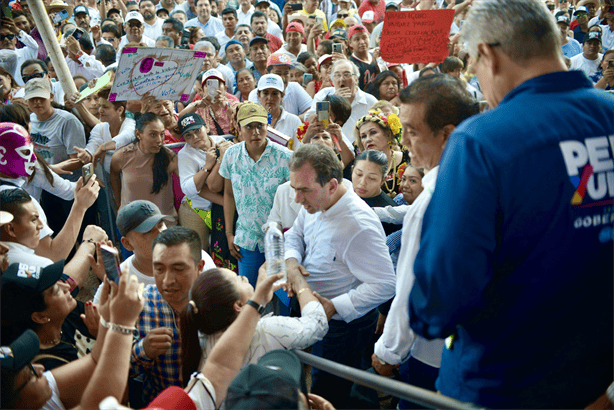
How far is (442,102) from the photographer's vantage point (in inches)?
69.7

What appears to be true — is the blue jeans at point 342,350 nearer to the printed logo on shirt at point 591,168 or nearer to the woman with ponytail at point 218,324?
the woman with ponytail at point 218,324

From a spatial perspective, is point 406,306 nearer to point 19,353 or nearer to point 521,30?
point 521,30

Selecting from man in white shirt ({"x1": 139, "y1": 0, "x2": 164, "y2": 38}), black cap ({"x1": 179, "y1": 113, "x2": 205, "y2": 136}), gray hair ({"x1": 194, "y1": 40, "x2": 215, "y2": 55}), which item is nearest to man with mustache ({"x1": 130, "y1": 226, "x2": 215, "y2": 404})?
black cap ({"x1": 179, "y1": 113, "x2": 205, "y2": 136})

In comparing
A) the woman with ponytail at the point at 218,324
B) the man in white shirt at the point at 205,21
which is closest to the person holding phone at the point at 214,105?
the woman with ponytail at the point at 218,324

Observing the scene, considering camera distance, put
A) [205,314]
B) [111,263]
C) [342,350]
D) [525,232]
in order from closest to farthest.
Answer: [525,232]
[111,263]
[205,314]
[342,350]

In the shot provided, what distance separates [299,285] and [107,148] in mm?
2841

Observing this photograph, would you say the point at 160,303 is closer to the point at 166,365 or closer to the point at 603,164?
the point at 166,365

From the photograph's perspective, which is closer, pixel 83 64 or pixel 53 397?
pixel 53 397

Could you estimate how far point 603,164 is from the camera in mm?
1351

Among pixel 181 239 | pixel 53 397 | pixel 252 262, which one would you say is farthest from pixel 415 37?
pixel 53 397

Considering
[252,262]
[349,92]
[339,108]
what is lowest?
[252,262]

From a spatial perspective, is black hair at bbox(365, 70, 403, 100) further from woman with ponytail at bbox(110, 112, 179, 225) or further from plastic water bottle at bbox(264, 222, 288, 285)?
plastic water bottle at bbox(264, 222, 288, 285)

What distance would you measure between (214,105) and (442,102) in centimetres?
399

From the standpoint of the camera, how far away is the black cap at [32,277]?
7.23 ft
